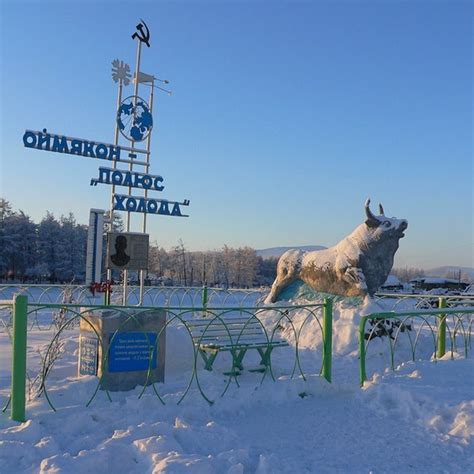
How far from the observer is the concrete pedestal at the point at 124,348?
19.3 feet

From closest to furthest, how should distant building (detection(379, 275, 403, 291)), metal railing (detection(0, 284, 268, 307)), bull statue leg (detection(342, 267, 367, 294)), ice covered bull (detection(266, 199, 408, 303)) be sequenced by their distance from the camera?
bull statue leg (detection(342, 267, 367, 294))
ice covered bull (detection(266, 199, 408, 303))
metal railing (detection(0, 284, 268, 307))
distant building (detection(379, 275, 403, 291))

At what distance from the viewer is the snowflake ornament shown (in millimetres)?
10266

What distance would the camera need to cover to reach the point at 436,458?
13.4 ft

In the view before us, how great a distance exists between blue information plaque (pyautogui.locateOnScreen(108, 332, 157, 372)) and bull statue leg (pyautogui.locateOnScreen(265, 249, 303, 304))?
8.35m

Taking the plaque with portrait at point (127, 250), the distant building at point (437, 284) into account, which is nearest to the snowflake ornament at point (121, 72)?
the plaque with portrait at point (127, 250)

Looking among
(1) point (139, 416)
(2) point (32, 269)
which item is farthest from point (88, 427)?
(2) point (32, 269)

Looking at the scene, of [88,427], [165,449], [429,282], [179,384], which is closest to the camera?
[165,449]

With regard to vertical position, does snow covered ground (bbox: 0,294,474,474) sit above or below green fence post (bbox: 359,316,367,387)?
below

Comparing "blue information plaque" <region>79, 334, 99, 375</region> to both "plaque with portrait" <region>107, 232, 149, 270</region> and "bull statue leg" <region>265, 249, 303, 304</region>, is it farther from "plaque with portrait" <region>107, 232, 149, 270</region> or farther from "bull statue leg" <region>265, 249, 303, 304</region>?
"bull statue leg" <region>265, 249, 303, 304</region>

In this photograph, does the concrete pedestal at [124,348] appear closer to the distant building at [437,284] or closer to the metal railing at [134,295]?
the metal railing at [134,295]

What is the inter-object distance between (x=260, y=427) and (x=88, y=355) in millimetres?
2453

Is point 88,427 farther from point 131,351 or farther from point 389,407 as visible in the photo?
point 389,407

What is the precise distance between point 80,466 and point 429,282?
62.7 metres

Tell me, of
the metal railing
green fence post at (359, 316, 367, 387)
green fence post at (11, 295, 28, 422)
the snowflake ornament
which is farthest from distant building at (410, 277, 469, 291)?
green fence post at (11, 295, 28, 422)
